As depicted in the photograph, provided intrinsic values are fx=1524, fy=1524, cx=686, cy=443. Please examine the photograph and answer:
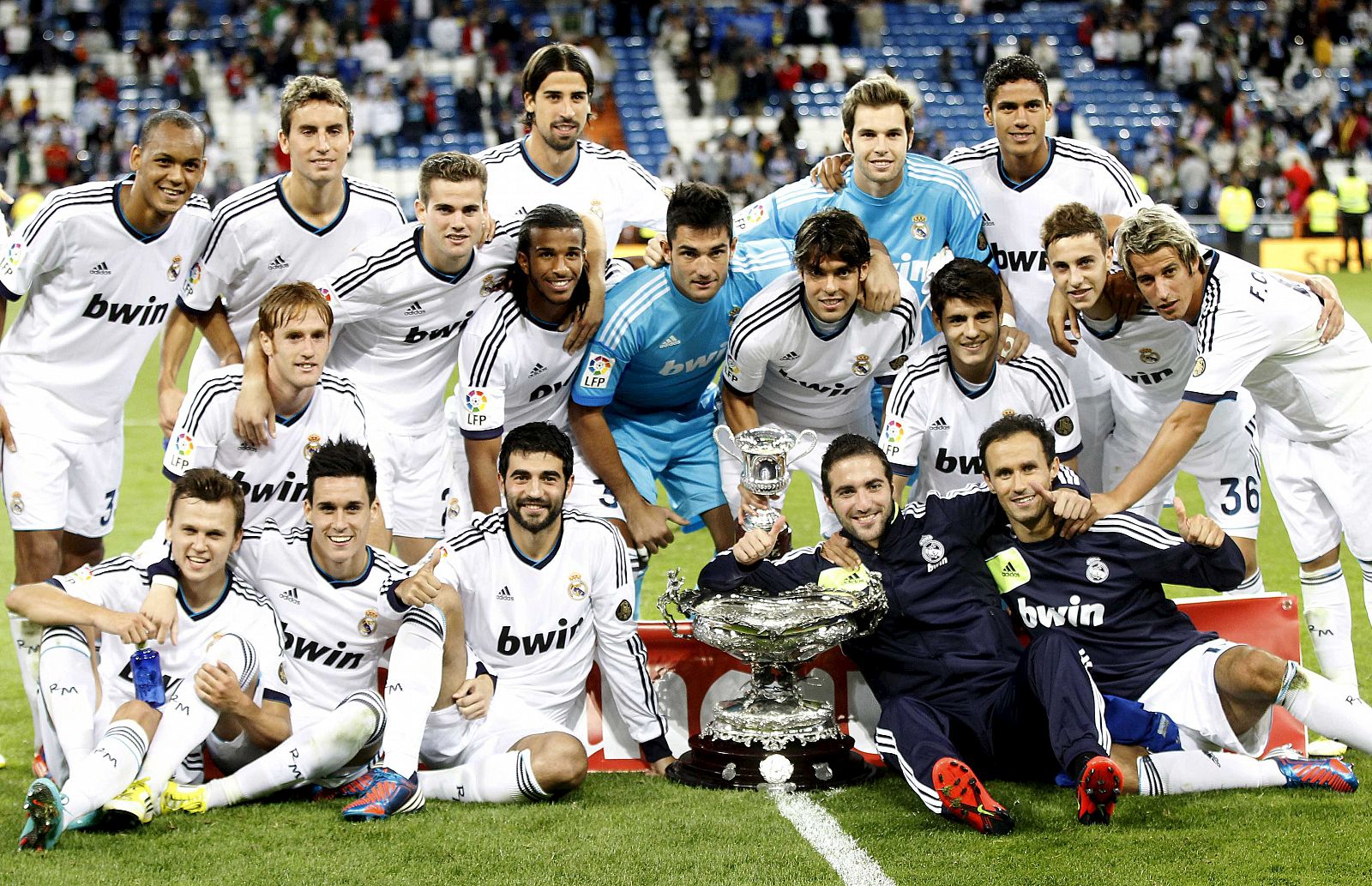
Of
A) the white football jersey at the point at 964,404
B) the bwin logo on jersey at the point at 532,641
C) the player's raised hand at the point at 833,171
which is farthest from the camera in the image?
the player's raised hand at the point at 833,171

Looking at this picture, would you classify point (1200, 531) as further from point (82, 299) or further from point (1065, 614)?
point (82, 299)

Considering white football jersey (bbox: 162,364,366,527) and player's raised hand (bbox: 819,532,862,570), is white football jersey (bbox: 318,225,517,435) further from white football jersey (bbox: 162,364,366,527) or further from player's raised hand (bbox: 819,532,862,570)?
player's raised hand (bbox: 819,532,862,570)

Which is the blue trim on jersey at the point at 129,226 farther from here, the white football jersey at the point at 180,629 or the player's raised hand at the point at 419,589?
the player's raised hand at the point at 419,589

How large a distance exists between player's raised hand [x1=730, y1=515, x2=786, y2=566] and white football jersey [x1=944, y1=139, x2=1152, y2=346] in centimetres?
202

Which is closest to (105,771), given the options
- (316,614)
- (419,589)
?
(316,614)

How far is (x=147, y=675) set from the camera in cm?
476

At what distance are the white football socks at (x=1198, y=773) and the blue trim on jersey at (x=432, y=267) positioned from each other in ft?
10.0

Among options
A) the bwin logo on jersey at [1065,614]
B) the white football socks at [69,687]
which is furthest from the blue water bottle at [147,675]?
the bwin logo on jersey at [1065,614]

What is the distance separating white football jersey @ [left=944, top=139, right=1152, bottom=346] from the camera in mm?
6449

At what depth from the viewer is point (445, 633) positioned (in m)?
4.98

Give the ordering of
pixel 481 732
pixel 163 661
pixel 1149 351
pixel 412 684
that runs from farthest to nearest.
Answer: pixel 1149 351, pixel 481 732, pixel 163 661, pixel 412 684

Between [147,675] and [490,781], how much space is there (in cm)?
112

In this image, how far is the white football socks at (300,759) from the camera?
4.75m

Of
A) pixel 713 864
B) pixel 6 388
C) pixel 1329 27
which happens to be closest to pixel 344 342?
pixel 6 388
